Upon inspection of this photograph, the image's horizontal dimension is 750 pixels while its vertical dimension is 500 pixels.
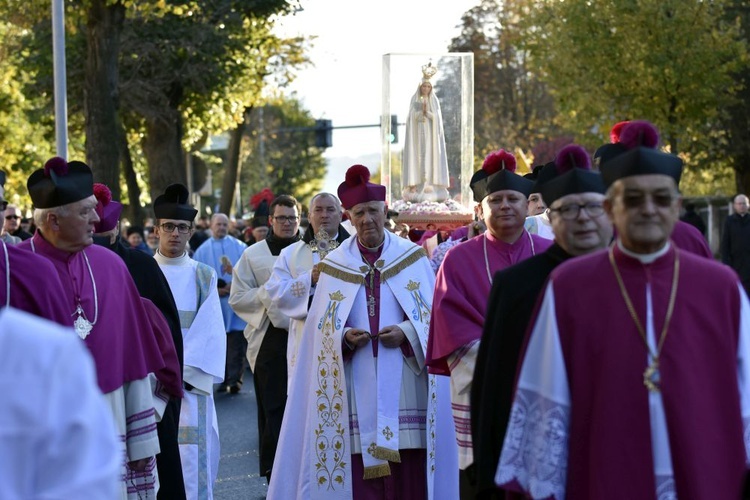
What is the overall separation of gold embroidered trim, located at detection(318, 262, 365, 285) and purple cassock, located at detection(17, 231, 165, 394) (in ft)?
5.67

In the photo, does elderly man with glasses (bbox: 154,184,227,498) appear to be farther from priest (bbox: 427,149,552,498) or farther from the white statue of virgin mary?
the white statue of virgin mary

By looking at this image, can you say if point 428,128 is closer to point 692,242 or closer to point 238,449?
point 238,449

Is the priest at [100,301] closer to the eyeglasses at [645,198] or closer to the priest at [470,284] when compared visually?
the priest at [470,284]

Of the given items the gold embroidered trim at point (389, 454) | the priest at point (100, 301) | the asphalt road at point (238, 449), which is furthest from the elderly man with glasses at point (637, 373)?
the asphalt road at point (238, 449)

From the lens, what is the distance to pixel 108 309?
6.95 m

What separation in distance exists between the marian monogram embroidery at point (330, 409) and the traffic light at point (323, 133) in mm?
29046

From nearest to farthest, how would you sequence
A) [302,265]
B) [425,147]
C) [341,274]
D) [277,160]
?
1. [341,274]
2. [302,265]
3. [425,147]
4. [277,160]

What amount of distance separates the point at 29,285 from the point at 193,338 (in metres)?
3.83

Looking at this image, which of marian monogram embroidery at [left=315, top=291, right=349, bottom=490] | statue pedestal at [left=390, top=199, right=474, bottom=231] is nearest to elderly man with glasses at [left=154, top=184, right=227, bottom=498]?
marian monogram embroidery at [left=315, top=291, right=349, bottom=490]

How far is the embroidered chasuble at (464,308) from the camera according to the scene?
7504 millimetres

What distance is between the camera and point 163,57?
112 feet

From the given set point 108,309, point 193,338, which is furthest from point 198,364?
point 108,309

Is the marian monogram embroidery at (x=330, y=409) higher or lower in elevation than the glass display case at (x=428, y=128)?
lower

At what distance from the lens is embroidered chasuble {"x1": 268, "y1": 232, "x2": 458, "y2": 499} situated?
8523 millimetres
